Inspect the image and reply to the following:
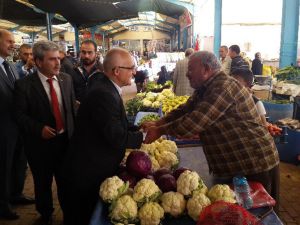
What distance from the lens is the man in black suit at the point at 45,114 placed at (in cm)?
322

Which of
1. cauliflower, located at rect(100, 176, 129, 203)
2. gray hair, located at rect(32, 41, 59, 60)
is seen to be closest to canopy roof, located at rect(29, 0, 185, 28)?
gray hair, located at rect(32, 41, 59, 60)

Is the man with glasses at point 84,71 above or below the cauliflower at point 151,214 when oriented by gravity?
above

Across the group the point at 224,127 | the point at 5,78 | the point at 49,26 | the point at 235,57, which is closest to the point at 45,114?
the point at 5,78

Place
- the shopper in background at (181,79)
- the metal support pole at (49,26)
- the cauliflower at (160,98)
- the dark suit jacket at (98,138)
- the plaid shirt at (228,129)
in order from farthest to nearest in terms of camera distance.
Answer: the metal support pole at (49,26) → the shopper in background at (181,79) → the cauliflower at (160,98) → the plaid shirt at (228,129) → the dark suit jacket at (98,138)

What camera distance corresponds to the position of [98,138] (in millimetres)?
2248

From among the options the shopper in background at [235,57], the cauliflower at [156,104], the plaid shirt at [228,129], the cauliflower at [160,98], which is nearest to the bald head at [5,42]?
the plaid shirt at [228,129]

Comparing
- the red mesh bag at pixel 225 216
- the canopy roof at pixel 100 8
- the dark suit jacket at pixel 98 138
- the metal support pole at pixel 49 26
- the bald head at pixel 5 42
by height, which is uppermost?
the canopy roof at pixel 100 8

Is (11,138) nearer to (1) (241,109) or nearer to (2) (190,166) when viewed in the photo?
(2) (190,166)

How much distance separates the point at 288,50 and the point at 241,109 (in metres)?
7.83

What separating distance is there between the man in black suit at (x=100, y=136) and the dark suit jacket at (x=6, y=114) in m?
1.59

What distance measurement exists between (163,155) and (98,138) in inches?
29.4

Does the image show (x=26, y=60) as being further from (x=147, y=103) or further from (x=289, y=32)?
(x=289, y=32)

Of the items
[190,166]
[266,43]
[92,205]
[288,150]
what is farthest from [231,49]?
[266,43]

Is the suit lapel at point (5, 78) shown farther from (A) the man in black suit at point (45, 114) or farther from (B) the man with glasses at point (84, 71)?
(B) the man with glasses at point (84, 71)
